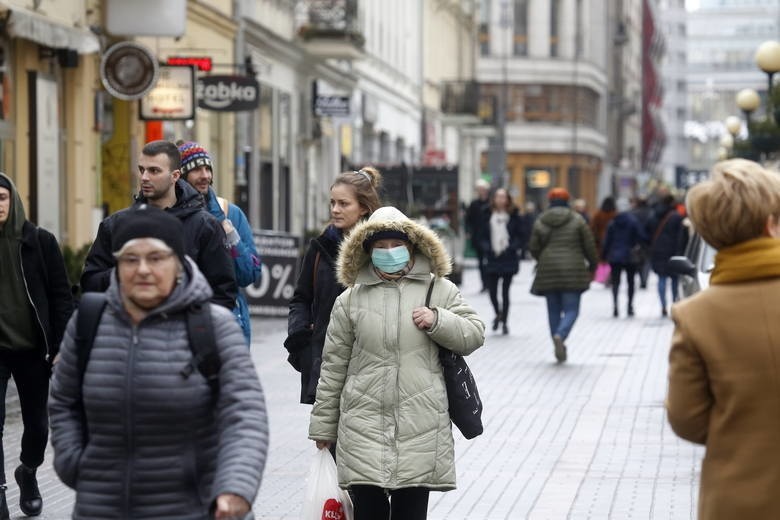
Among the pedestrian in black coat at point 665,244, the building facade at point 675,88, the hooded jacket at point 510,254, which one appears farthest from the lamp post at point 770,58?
the building facade at point 675,88

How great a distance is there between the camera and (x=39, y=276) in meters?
9.21

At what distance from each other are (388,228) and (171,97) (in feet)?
54.0

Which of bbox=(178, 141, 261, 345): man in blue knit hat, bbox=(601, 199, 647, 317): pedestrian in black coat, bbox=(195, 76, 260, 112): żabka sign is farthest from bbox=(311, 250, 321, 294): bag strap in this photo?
bbox=(601, 199, 647, 317): pedestrian in black coat

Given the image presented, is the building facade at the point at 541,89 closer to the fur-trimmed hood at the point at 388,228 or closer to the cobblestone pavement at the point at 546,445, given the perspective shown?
the cobblestone pavement at the point at 546,445

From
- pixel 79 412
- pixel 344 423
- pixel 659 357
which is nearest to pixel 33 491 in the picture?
pixel 344 423

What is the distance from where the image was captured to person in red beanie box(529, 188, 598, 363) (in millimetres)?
18891

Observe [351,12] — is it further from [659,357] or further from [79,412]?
[79,412]

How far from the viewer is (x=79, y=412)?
5.20 metres

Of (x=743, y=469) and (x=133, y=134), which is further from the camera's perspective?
(x=133, y=134)

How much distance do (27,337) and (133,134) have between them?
50.9 feet

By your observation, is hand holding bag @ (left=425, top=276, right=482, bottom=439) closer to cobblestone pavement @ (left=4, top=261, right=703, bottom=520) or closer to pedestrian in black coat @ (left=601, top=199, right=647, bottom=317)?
cobblestone pavement @ (left=4, top=261, right=703, bottom=520)

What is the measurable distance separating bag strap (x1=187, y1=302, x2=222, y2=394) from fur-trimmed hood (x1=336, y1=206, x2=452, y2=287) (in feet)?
6.85

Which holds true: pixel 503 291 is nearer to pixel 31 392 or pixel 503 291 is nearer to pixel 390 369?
pixel 31 392

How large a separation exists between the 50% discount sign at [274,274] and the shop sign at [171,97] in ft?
5.83
